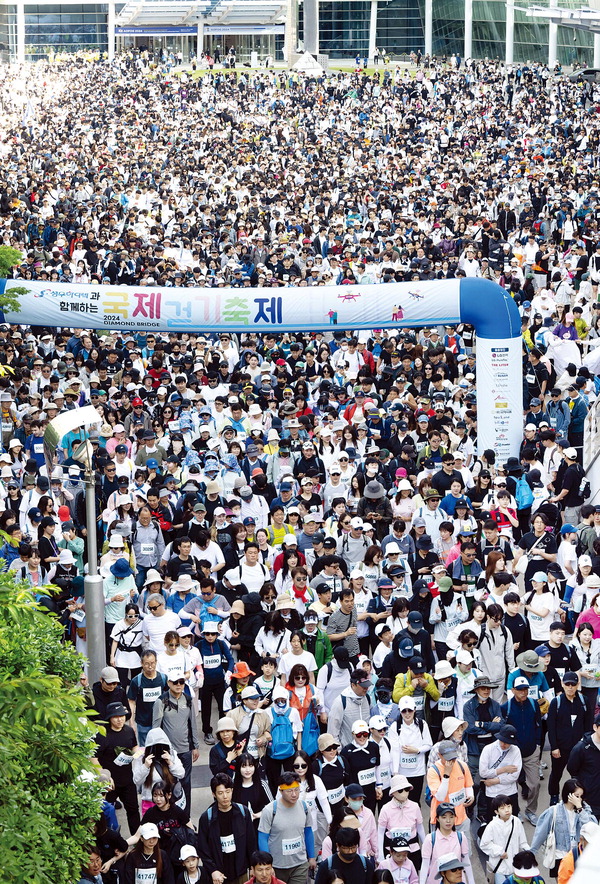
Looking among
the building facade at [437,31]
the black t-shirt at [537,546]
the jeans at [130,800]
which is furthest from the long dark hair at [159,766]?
the building facade at [437,31]

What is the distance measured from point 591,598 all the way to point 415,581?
1.62 meters

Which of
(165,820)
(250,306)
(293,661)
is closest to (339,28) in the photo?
(250,306)

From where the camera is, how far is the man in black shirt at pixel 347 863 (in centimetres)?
834

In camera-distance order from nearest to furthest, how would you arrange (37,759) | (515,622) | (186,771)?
(37,759), (186,771), (515,622)

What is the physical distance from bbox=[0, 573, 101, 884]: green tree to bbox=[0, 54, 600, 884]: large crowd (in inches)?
43.1

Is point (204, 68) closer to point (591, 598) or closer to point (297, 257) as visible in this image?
point (297, 257)

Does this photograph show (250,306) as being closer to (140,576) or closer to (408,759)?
(140,576)

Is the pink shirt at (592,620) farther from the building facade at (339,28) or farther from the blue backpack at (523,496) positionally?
the building facade at (339,28)

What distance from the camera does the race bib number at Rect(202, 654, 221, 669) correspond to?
1108 centimetres

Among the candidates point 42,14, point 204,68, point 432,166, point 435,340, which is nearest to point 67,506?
point 435,340

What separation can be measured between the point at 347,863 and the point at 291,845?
679mm

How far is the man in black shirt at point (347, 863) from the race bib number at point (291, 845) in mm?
543

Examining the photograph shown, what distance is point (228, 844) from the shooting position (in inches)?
343

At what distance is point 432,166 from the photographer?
34.7 m
